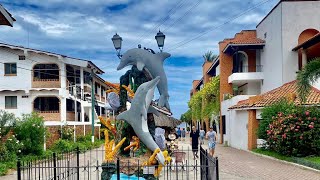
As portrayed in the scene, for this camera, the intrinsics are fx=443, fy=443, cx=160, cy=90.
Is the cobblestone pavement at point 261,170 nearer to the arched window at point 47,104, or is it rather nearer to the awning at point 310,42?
the awning at point 310,42

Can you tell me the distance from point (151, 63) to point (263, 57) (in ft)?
76.7

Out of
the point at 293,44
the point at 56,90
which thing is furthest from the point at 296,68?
the point at 56,90

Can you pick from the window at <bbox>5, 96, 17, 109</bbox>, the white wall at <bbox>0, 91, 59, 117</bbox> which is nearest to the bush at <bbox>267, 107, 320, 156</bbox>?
the white wall at <bbox>0, 91, 59, 117</bbox>

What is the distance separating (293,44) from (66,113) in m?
17.6

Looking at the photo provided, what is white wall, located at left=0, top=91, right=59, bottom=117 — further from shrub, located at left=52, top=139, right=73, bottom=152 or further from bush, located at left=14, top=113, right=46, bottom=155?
bush, located at left=14, top=113, right=46, bottom=155

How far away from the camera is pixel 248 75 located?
33.0m

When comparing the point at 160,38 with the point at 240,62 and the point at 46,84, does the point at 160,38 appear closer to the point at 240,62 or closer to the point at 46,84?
the point at 46,84

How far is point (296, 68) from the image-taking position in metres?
29.5

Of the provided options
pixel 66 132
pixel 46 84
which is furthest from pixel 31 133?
pixel 46 84

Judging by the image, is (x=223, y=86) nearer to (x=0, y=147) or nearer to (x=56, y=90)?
(x=56, y=90)

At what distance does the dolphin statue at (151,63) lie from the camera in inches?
432

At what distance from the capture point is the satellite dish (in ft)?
41.5

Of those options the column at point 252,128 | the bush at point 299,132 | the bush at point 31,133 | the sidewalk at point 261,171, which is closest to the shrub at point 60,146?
the bush at point 31,133

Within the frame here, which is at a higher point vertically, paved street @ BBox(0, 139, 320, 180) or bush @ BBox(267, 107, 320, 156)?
bush @ BBox(267, 107, 320, 156)
